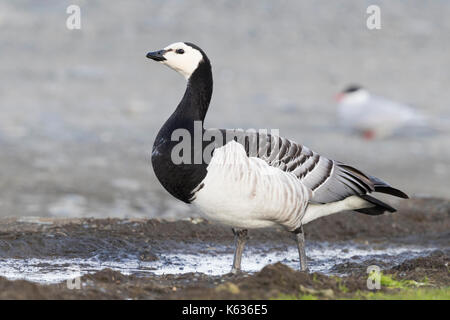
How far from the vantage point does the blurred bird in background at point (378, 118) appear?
827 inches

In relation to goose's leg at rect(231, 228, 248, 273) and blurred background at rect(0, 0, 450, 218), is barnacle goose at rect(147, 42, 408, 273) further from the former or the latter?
blurred background at rect(0, 0, 450, 218)

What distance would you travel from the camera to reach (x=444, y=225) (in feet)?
37.4

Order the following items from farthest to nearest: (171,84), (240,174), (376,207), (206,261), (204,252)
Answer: (171,84) → (204,252) → (206,261) → (376,207) → (240,174)

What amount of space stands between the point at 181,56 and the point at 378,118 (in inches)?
544

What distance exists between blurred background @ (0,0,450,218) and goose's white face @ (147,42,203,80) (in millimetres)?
6540

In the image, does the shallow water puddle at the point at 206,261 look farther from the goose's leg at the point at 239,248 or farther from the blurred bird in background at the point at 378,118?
the blurred bird in background at the point at 378,118

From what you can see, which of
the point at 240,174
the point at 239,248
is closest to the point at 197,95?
the point at 240,174

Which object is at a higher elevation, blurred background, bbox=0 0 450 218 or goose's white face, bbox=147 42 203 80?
blurred background, bbox=0 0 450 218

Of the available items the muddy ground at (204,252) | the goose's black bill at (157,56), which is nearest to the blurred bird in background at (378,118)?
the muddy ground at (204,252)

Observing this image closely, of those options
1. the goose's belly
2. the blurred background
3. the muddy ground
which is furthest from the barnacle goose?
the blurred background

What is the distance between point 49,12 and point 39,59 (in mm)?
4154

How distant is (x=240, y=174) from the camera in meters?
7.30

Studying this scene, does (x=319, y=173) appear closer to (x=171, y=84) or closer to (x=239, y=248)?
(x=239, y=248)

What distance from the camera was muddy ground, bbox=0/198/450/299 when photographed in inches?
246
